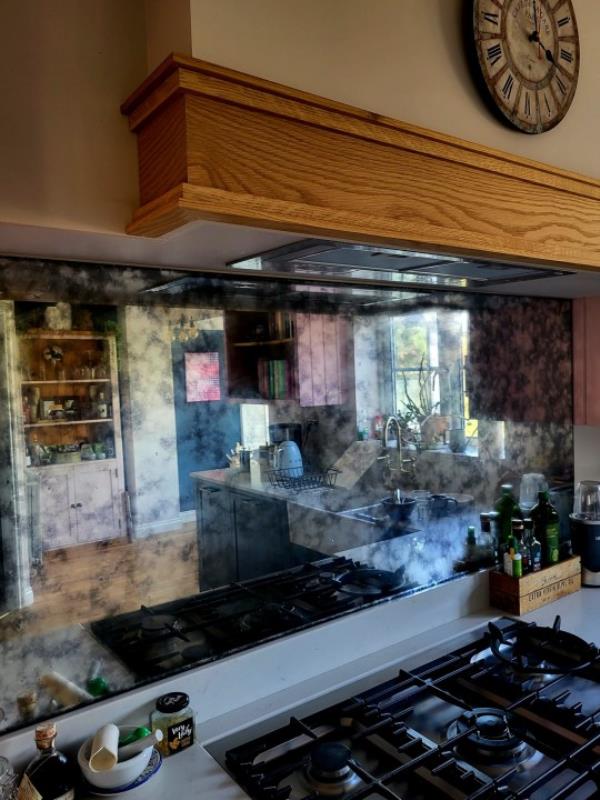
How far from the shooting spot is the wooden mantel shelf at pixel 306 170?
2.51 feet

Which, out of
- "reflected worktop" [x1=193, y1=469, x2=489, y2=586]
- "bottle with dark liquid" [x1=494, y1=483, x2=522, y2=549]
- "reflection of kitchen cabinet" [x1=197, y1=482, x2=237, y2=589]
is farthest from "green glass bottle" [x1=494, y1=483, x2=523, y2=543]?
"reflection of kitchen cabinet" [x1=197, y1=482, x2=237, y2=589]

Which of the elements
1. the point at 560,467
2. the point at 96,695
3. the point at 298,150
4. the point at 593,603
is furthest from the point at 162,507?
the point at 560,467

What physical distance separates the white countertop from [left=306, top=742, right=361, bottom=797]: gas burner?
13cm

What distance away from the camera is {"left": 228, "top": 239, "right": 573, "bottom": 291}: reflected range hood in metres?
1.07

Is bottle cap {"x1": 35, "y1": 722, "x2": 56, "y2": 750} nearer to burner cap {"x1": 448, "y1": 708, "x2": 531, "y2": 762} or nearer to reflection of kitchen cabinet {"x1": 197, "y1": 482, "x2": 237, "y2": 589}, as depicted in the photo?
reflection of kitchen cabinet {"x1": 197, "y1": 482, "x2": 237, "y2": 589}

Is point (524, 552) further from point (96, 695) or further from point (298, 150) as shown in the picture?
point (298, 150)

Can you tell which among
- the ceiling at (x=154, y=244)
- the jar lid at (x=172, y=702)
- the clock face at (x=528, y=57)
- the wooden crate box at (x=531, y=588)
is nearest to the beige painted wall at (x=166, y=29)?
the ceiling at (x=154, y=244)

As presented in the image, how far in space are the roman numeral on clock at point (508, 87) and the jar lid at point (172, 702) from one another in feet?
4.00

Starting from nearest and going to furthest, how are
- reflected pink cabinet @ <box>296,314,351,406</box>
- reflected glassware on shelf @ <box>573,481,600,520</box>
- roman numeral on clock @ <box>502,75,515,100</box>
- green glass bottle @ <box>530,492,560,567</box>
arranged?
roman numeral on clock @ <box>502,75,515,100</box> < reflected pink cabinet @ <box>296,314,351,406</box> < green glass bottle @ <box>530,492,560,567</box> < reflected glassware on shelf @ <box>573,481,600,520</box>

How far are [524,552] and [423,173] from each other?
1141 mm

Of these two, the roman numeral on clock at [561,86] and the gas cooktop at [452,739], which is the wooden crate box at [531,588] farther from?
the roman numeral on clock at [561,86]

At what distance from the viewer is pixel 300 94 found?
83 cm

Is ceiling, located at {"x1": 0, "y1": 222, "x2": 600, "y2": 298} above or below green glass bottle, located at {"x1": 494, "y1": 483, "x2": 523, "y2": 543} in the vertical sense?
above

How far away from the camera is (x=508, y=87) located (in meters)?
1.12
